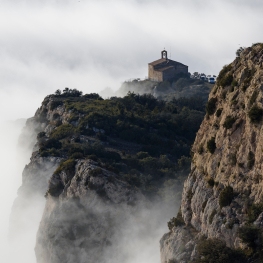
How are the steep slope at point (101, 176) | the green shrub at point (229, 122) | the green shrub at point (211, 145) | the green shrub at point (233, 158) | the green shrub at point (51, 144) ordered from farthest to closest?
the green shrub at point (51, 144) < the steep slope at point (101, 176) < the green shrub at point (211, 145) < the green shrub at point (229, 122) < the green shrub at point (233, 158)

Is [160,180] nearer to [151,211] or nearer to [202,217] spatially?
[151,211]

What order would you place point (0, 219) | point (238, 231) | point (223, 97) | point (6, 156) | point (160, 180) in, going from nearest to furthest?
1. point (238, 231)
2. point (223, 97)
3. point (160, 180)
4. point (0, 219)
5. point (6, 156)

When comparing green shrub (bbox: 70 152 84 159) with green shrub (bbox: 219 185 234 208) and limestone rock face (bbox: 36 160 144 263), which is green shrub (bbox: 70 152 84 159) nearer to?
limestone rock face (bbox: 36 160 144 263)

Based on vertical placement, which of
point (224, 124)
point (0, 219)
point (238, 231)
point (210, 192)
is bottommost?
point (238, 231)

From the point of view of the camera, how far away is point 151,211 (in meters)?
85.4

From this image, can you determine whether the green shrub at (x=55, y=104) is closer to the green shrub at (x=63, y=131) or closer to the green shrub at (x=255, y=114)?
the green shrub at (x=63, y=131)

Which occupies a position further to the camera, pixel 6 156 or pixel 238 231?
pixel 6 156

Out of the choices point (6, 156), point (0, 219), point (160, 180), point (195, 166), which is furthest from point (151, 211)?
point (6, 156)

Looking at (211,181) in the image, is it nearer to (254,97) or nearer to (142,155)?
A: (254,97)

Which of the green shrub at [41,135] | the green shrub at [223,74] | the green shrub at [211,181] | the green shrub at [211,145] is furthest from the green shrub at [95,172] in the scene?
the green shrub at [41,135]

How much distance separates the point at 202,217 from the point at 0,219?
3891 inches

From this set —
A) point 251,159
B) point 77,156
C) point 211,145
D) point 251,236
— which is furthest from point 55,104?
point 251,236

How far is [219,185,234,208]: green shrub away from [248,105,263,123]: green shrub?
4816 millimetres

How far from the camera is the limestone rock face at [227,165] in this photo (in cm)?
5347
